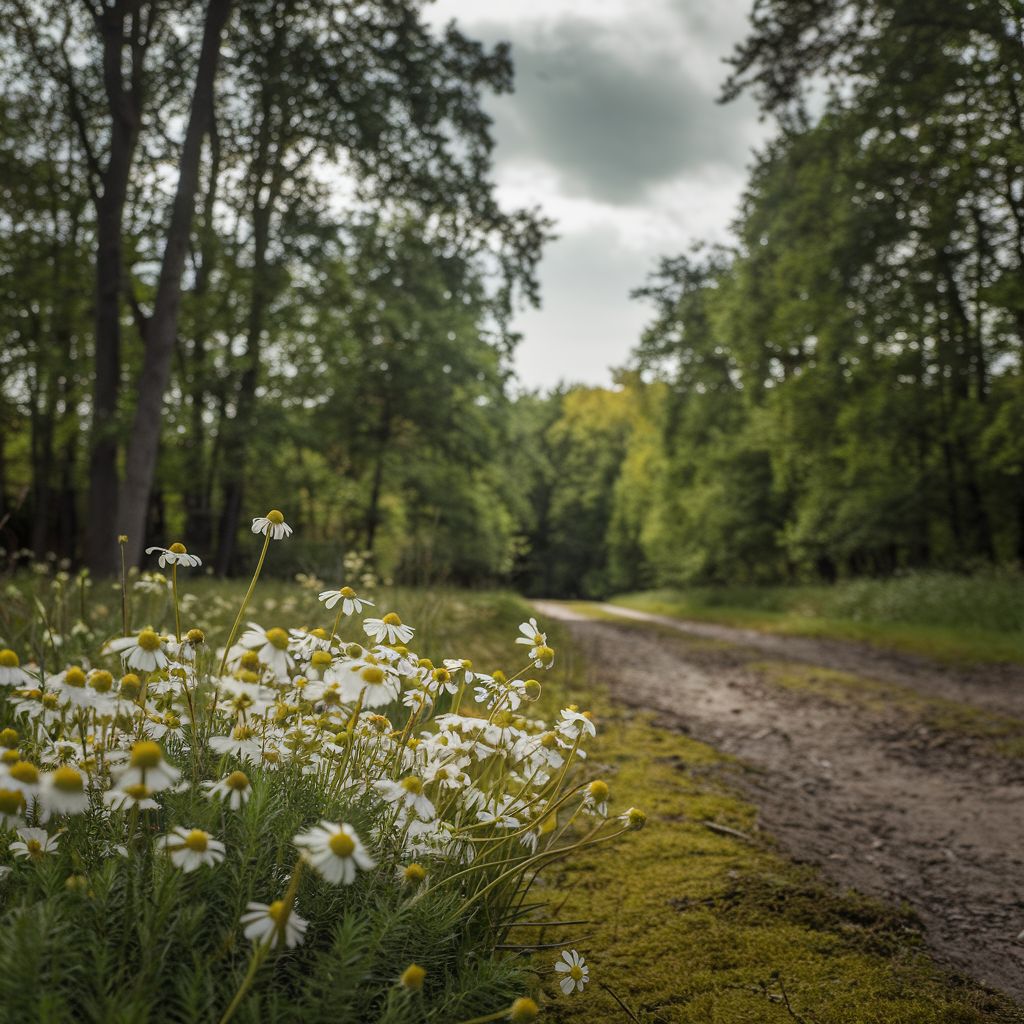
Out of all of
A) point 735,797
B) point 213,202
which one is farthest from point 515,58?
point 735,797

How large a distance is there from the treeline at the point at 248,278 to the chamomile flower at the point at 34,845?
4056 mm

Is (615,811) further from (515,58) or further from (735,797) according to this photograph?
(515,58)

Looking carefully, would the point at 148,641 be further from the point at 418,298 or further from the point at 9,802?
the point at 418,298

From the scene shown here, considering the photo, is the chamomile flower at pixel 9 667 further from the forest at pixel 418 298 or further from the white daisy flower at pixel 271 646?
the forest at pixel 418 298

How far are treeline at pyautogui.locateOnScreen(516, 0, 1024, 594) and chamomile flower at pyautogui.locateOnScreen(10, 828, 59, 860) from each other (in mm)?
6220

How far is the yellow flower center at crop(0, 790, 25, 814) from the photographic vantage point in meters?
1.09

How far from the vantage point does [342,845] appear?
3.68ft

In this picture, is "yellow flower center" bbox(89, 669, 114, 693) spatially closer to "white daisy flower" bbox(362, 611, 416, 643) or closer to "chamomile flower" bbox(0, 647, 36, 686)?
"chamomile flower" bbox(0, 647, 36, 686)

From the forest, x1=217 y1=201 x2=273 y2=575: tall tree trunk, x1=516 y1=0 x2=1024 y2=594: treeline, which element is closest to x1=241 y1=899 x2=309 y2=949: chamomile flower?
the forest

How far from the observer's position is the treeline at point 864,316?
1062 cm

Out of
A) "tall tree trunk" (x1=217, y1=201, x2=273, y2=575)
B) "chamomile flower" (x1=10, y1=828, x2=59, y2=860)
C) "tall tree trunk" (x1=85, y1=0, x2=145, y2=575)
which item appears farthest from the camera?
"tall tree trunk" (x1=217, y1=201, x2=273, y2=575)

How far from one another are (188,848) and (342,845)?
0.35 meters

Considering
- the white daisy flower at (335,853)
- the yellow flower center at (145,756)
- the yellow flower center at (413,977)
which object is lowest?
the yellow flower center at (413,977)

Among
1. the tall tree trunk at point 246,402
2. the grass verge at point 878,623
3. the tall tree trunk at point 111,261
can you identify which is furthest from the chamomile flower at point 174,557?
the tall tree trunk at point 246,402
